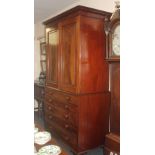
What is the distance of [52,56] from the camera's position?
9.61 feet

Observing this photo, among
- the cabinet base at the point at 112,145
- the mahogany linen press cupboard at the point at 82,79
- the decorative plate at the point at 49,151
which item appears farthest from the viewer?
the mahogany linen press cupboard at the point at 82,79

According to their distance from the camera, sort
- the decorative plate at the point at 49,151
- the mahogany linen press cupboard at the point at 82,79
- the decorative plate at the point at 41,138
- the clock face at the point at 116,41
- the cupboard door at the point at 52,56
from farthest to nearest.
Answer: the cupboard door at the point at 52,56
the mahogany linen press cupboard at the point at 82,79
the clock face at the point at 116,41
the decorative plate at the point at 41,138
the decorative plate at the point at 49,151

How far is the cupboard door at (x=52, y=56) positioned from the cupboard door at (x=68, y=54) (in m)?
0.19

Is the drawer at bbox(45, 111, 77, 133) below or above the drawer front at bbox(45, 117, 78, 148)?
above

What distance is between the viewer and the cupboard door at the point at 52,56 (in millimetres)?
2775

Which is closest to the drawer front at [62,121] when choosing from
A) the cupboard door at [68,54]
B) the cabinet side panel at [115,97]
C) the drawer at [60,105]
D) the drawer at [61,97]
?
the drawer at [60,105]

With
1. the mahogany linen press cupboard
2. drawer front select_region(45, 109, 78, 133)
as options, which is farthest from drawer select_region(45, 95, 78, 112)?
drawer front select_region(45, 109, 78, 133)

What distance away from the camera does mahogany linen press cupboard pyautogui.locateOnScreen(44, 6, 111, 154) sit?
222cm

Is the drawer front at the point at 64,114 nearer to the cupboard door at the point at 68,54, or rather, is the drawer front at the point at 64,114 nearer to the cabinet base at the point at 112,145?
the cupboard door at the point at 68,54

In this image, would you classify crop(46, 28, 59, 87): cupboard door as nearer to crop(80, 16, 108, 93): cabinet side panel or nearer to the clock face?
crop(80, 16, 108, 93): cabinet side panel
